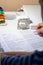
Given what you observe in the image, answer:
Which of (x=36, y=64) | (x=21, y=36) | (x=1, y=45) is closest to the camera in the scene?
(x=36, y=64)

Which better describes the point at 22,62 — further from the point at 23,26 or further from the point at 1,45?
the point at 23,26

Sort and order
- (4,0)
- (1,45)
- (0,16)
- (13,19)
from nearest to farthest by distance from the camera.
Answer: (1,45), (0,16), (13,19), (4,0)

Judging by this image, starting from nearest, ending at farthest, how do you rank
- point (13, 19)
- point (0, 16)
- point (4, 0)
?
point (0, 16) → point (13, 19) → point (4, 0)

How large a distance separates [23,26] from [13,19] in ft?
1.35

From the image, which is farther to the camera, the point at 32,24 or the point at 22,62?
the point at 32,24

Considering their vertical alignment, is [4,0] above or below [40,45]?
above

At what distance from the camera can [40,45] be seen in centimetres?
126

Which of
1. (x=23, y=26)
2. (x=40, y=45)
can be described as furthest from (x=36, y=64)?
(x=23, y=26)

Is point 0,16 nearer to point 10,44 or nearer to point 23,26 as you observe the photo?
point 23,26

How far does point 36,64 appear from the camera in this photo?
0.68m

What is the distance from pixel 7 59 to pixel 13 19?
4.15ft

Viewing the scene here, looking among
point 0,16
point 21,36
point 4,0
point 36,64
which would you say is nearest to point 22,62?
point 36,64

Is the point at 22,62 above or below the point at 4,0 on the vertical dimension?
below

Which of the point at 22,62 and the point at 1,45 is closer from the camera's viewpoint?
the point at 22,62
